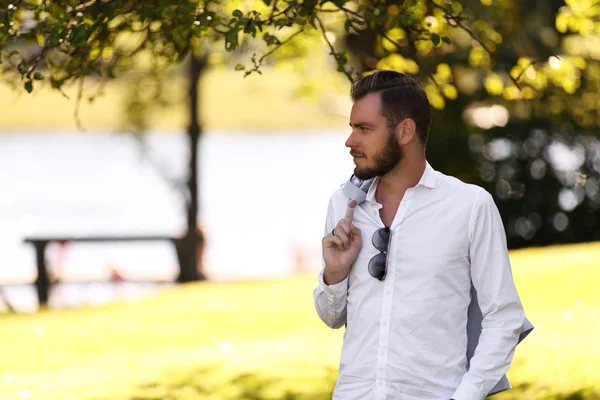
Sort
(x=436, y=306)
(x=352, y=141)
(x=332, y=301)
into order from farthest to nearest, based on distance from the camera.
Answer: (x=332, y=301), (x=352, y=141), (x=436, y=306)

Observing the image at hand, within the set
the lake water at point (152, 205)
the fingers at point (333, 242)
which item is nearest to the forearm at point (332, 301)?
the fingers at point (333, 242)

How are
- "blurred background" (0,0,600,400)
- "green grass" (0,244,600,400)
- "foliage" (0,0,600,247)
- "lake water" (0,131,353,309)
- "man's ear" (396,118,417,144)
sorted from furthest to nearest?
"lake water" (0,131,353,309) < "green grass" (0,244,600,400) < "blurred background" (0,0,600,400) < "foliage" (0,0,600,247) < "man's ear" (396,118,417,144)

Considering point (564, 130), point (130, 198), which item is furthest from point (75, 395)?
point (130, 198)

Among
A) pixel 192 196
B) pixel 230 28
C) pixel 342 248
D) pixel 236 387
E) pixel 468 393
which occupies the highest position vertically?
pixel 230 28

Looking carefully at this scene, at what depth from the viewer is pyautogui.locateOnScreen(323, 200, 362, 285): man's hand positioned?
11.6 ft

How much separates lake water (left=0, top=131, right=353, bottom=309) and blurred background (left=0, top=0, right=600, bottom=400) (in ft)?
0.37

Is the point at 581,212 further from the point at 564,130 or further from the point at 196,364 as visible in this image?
the point at 196,364

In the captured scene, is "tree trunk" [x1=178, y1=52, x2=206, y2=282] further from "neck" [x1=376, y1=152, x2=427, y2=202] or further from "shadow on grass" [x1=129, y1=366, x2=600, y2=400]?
"neck" [x1=376, y1=152, x2=427, y2=202]

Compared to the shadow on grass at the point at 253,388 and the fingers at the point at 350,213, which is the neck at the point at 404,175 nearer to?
the fingers at the point at 350,213

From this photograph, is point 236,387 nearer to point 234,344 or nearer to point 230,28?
point 234,344

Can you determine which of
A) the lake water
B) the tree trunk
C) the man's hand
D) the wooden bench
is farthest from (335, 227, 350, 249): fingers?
the lake water

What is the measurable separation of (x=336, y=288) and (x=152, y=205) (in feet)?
108

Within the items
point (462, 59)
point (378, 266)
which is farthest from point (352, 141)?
point (462, 59)

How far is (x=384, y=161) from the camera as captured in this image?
140 inches
